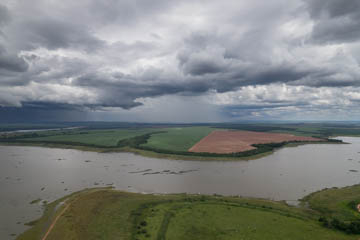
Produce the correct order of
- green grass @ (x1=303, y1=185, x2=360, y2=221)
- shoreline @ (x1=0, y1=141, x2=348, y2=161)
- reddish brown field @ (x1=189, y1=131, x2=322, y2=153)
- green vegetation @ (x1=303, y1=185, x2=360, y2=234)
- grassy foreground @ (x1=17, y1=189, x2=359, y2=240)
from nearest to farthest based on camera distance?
Answer: grassy foreground @ (x1=17, y1=189, x2=359, y2=240)
green vegetation @ (x1=303, y1=185, x2=360, y2=234)
green grass @ (x1=303, y1=185, x2=360, y2=221)
shoreline @ (x1=0, y1=141, x2=348, y2=161)
reddish brown field @ (x1=189, y1=131, x2=322, y2=153)

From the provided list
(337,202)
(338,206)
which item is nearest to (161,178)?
(338,206)

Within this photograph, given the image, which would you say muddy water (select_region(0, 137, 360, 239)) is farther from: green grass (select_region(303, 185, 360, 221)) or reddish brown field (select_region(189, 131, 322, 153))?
reddish brown field (select_region(189, 131, 322, 153))

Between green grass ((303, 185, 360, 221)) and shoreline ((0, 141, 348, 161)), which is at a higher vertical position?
shoreline ((0, 141, 348, 161))

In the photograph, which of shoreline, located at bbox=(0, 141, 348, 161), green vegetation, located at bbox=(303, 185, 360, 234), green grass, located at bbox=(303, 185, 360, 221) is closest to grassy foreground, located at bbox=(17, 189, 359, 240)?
green vegetation, located at bbox=(303, 185, 360, 234)

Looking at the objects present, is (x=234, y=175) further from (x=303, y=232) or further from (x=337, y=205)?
(x=303, y=232)

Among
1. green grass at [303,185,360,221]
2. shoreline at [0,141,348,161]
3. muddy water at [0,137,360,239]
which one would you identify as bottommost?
green grass at [303,185,360,221]

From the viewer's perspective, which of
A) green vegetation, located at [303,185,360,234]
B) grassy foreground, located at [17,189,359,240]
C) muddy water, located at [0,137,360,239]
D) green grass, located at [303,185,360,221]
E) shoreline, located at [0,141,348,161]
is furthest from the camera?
shoreline, located at [0,141,348,161]

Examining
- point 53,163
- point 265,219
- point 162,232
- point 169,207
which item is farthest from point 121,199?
point 53,163

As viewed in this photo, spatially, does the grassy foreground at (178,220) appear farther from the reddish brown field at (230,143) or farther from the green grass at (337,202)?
the reddish brown field at (230,143)

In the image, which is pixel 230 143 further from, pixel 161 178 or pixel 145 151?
pixel 161 178
